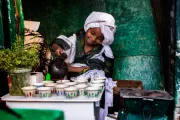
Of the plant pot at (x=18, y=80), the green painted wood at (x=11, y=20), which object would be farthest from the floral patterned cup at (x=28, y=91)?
the green painted wood at (x=11, y=20)

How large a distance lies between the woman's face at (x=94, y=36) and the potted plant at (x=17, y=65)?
182cm

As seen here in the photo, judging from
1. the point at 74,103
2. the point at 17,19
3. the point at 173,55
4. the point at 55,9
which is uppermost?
the point at 55,9

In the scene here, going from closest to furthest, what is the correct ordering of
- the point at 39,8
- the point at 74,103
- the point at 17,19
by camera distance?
the point at 74,103, the point at 17,19, the point at 39,8

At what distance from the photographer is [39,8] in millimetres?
5586

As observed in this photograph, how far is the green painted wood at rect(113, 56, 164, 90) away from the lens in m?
5.12

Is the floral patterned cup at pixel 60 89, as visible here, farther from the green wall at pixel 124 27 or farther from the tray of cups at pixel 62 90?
the green wall at pixel 124 27

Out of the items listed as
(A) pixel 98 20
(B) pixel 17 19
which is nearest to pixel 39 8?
(A) pixel 98 20

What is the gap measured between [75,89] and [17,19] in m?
1.52

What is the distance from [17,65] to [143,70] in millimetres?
3190

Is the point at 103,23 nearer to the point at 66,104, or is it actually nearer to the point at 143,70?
the point at 143,70

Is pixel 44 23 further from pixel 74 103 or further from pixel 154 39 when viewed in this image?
pixel 74 103

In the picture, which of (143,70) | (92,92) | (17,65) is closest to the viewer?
(92,92)

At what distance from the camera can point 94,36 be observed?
14.6ft

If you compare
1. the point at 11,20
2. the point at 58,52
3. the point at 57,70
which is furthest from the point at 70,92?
the point at 58,52
